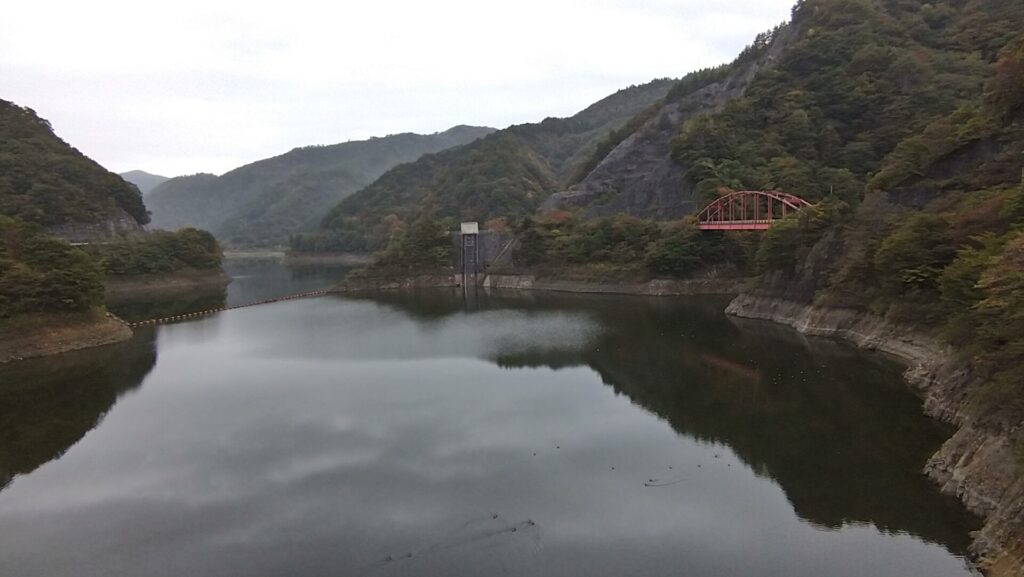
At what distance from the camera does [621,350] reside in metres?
37.2

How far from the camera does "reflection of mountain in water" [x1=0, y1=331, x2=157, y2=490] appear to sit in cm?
2298

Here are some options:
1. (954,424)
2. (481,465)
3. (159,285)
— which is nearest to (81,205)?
(159,285)

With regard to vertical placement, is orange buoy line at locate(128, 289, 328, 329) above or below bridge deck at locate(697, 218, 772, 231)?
below

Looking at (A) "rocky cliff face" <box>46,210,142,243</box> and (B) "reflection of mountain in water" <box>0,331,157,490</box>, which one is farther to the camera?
(A) "rocky cliff face" <box>46,210,142,243</box>

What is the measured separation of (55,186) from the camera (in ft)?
284

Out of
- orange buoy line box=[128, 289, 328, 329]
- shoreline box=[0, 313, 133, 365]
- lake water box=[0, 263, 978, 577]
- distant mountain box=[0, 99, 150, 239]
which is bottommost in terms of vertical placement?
lake water box=[0, 263, 978, 577]

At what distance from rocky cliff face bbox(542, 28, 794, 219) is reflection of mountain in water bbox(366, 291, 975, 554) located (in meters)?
37.1

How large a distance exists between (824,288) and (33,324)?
46.8 m

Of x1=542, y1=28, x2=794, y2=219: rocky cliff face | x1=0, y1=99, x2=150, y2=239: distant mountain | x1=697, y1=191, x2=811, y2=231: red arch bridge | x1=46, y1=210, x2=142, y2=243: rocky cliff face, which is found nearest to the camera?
x1=697, y1=191, x2=811, y2=231: red arch bridge

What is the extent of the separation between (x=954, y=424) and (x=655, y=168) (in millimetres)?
66972

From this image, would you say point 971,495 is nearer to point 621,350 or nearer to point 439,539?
point 439,539

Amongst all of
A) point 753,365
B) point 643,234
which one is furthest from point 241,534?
point 643,234

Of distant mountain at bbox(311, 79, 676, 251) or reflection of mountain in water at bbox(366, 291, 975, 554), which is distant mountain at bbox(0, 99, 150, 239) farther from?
reflection of mountain in water at bbox(366, 291, 975, 554)

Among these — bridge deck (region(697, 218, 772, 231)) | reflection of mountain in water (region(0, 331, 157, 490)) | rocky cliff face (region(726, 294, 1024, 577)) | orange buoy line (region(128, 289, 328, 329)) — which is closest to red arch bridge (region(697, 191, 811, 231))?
bridge deck (region(697, 218, 772, 231))
